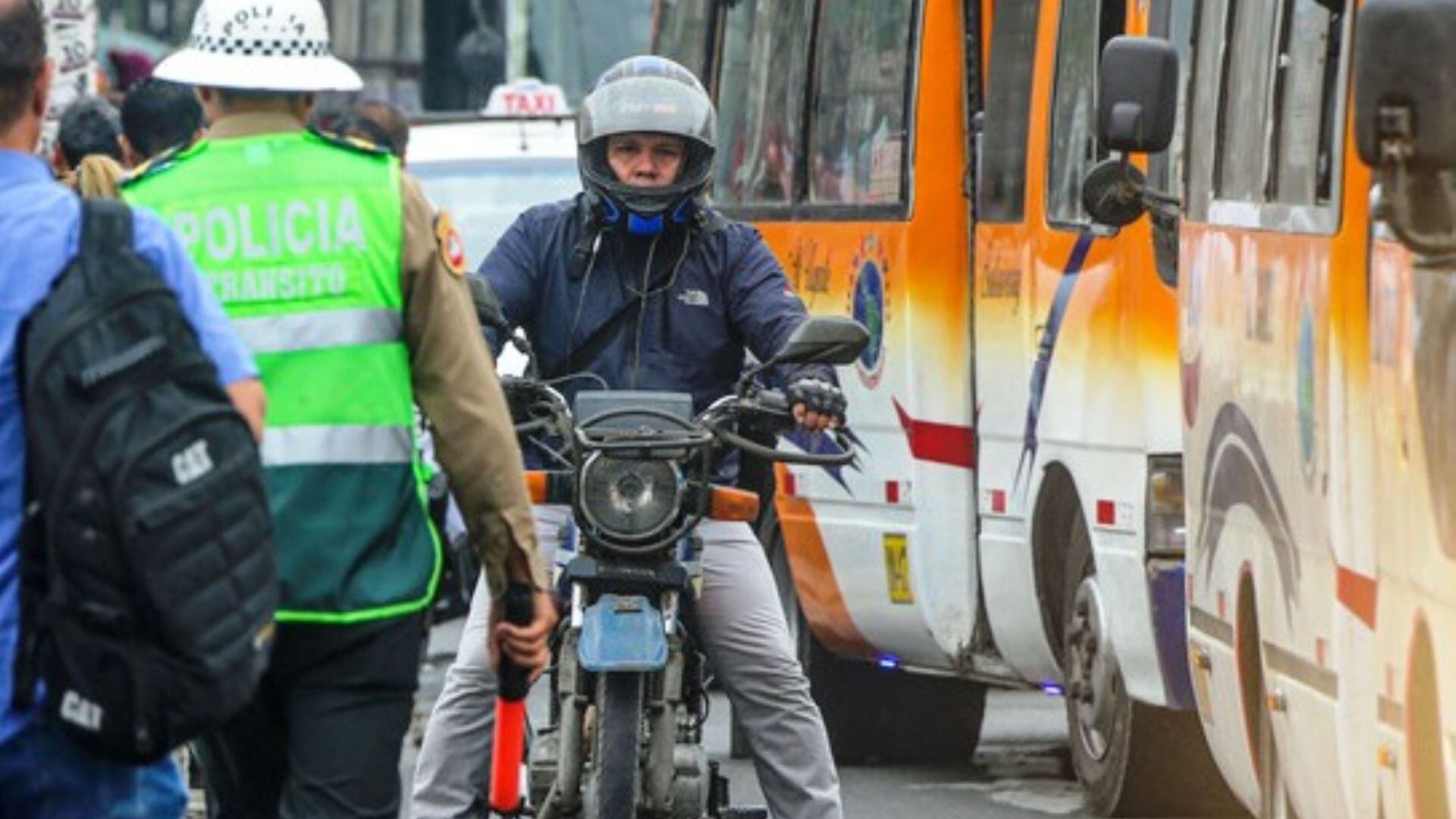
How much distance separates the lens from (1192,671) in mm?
10852

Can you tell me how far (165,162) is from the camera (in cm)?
732

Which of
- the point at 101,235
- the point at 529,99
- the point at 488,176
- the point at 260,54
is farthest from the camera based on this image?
the point at 529,99

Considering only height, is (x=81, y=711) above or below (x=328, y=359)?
Result: below

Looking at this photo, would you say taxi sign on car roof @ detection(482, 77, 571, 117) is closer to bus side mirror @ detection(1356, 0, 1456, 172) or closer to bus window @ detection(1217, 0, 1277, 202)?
bus window @ detection(1217, 0, 1277, 202)

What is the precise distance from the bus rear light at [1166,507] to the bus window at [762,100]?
3.52 meters

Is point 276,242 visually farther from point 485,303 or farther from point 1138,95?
point 1138,95

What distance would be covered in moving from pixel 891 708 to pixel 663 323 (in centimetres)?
490

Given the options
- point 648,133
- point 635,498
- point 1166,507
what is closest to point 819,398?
point 635,498

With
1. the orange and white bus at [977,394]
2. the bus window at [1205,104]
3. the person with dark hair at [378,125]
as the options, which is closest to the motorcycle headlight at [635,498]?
the bus window at [1205,104]

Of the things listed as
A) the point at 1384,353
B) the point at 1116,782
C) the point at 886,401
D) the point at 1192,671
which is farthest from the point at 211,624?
the point at 886,401

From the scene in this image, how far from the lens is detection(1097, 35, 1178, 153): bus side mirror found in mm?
10914

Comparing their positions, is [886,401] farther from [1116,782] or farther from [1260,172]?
[1260,172]

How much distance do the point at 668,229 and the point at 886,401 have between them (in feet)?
13.5

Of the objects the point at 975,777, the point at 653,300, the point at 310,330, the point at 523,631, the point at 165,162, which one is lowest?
the point at 975,777
